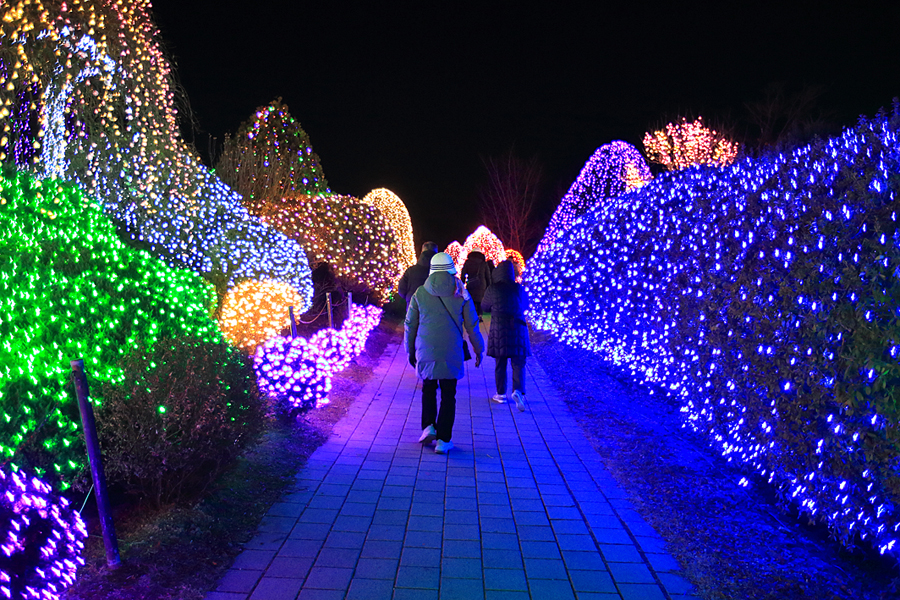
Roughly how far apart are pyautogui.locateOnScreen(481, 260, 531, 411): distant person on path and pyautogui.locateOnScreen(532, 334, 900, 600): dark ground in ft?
2.97

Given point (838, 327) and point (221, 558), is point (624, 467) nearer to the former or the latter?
point (838, 327)

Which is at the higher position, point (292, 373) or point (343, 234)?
point (343, 234)

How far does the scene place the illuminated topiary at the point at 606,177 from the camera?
16.7m

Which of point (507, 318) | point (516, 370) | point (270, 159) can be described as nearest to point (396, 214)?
point (270, 159)

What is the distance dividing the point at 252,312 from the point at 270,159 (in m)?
7.60

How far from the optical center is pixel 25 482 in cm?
299

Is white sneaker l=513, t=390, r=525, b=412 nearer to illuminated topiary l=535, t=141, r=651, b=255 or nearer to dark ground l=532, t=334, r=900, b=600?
dark ground l=532, t=334, r=900, b=600

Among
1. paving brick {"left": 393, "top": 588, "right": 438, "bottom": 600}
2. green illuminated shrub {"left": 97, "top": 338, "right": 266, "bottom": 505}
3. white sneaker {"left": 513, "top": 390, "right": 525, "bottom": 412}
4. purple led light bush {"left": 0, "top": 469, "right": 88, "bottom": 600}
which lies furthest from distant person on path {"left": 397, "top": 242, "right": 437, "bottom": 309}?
purple led light bush {"left": 0, "top": 469, "right": 88, "bottom": 600}

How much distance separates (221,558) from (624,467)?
317 centimetres

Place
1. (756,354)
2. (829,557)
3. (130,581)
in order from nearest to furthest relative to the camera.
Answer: (130,581), (829,557), (756,354)

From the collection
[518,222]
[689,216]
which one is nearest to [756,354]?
[689,216]

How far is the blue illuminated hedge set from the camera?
10.8 ft

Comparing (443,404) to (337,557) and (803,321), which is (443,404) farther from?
(803,321)

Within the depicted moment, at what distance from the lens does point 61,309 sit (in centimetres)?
400
